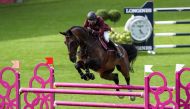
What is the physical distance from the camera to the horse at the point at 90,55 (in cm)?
1028

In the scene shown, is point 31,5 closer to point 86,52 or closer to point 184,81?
point 184,81

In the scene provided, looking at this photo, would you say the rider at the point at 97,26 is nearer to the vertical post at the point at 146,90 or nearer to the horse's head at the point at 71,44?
the horse's head at the point at 71,44

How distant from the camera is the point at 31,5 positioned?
35.6m

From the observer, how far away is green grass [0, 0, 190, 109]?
657 inches

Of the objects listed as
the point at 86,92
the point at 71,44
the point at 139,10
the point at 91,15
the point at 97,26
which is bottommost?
the point at 86,92

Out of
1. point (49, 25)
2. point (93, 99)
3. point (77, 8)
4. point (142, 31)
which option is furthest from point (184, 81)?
point (77, 8)

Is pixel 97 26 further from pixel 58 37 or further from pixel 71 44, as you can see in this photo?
pixel 58 37

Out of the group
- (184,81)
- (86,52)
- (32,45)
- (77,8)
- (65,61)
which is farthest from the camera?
(77,8)

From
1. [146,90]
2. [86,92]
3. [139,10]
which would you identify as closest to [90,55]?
[86,92]

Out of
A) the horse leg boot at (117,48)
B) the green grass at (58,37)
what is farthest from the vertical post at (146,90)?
the green grass at (58,37)

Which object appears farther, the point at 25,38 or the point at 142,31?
the point at 25,38

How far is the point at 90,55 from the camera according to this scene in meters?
10.7

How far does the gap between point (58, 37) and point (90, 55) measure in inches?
551

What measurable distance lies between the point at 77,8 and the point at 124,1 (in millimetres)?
3022
